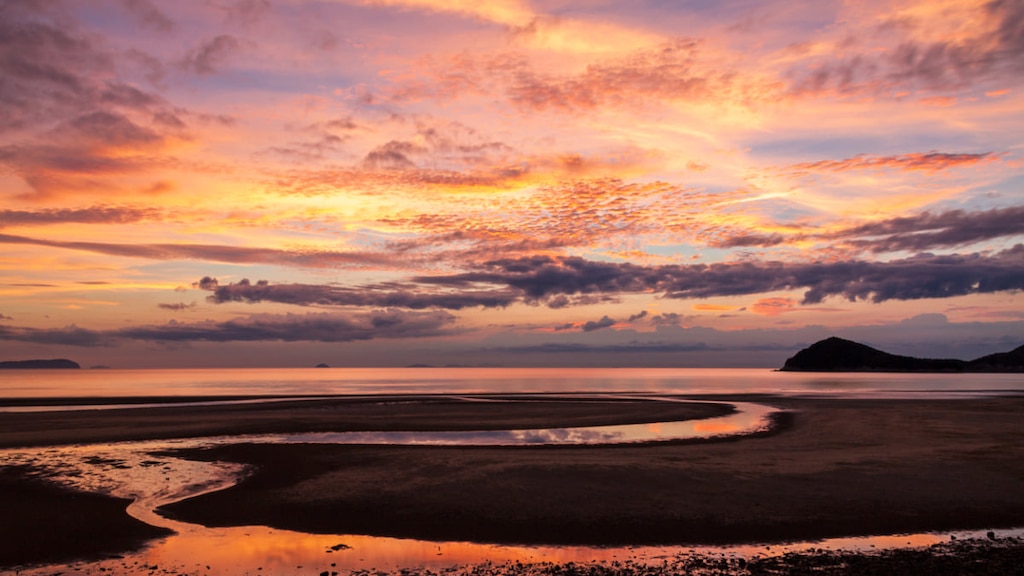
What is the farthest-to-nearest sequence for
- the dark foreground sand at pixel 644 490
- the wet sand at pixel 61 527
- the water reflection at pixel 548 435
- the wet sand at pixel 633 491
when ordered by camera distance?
the water reflection at pixel 548 435 → the wet sand at pixel 633 491 → the dark foreground sand at pixel 644 490 → the wet sand at pixel 61 527

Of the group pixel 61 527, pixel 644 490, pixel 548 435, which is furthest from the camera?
pixel 548 435

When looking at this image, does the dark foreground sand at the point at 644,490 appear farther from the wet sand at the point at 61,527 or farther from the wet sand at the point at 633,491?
the wet sand at the point at 61,527

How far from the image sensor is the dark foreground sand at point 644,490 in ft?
59.5

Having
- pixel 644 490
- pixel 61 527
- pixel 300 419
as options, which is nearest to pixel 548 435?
pixel 644 490

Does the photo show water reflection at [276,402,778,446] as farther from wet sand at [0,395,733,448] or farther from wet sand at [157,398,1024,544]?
wet sand at [157,398,1024,544]

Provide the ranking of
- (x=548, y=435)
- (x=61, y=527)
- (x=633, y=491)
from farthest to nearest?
(x=548, y=435) < (x=633, y=491) < (x=61, y=527)

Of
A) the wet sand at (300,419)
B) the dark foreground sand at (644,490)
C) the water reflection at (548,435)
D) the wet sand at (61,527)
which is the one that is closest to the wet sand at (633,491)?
the dark foreground sand at (644,490)

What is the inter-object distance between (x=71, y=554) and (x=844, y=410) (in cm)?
5740

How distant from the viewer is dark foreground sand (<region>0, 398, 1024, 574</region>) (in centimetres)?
1814


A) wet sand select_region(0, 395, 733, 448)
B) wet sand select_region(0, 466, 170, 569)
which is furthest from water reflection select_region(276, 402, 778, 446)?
wet sand select_region(0, 466, 170, 569)

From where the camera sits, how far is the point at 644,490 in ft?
74.2

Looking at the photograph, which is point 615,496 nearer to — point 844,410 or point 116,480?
point 116,480

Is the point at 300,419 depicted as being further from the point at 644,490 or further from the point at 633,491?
the point at 644,490

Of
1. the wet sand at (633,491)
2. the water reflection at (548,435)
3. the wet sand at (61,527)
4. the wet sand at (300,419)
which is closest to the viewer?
the wet sand at (61,527)
